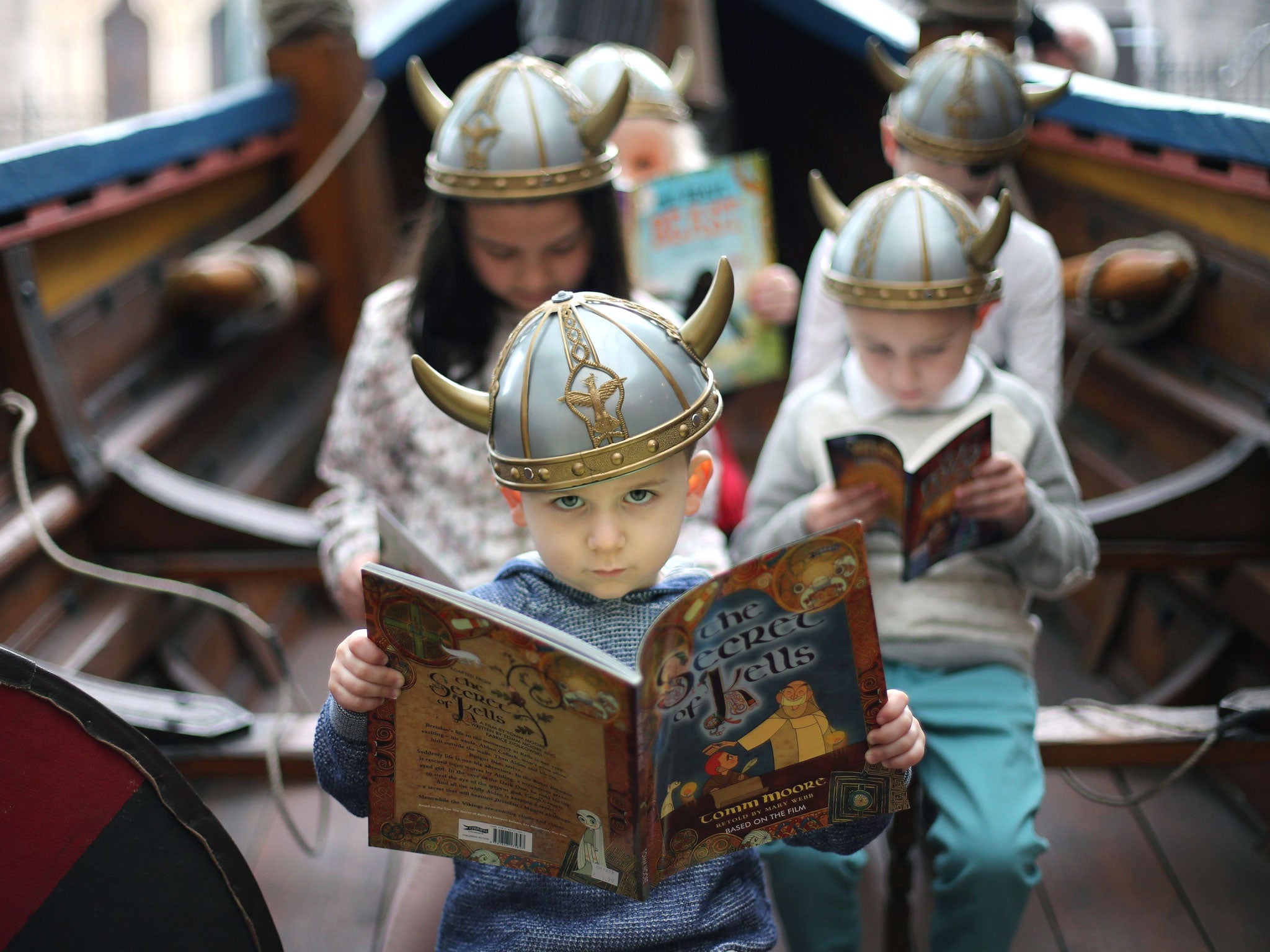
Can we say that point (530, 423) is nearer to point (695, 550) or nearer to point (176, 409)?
point (695, 550)

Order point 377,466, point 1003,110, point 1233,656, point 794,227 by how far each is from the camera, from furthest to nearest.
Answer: point 794,227 < point 1233,656 < point 1003,110 < point 377,466

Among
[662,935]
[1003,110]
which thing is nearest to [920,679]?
[662,935]

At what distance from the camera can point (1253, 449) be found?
1924mm

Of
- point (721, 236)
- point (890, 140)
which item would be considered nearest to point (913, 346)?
point (890, 140)

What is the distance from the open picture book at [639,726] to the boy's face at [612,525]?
0.41 ft

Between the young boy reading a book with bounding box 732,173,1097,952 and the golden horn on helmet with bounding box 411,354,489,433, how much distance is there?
0.56m

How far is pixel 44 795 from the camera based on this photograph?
96 centimetres

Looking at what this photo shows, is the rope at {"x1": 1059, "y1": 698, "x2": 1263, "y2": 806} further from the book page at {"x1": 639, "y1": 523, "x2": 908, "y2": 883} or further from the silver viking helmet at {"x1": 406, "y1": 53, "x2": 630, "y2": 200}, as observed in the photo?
the silver viking helmet at {"x1": 406, "y1": 53, "x2": 630, "y2": 200}

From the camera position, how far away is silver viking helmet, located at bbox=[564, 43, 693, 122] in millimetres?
2369

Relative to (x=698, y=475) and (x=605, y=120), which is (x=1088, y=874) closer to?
(x=698, y=475)

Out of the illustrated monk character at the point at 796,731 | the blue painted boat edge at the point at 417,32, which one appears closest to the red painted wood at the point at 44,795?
the illustrated monk character at the point at 796,731

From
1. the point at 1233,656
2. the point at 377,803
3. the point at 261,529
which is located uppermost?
the point at 377,803

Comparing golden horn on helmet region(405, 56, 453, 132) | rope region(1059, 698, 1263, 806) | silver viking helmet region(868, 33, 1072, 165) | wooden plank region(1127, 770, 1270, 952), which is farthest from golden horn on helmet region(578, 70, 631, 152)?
wooden plank region(1127, 770, 1270, 952)

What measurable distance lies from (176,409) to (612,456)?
1.71m
